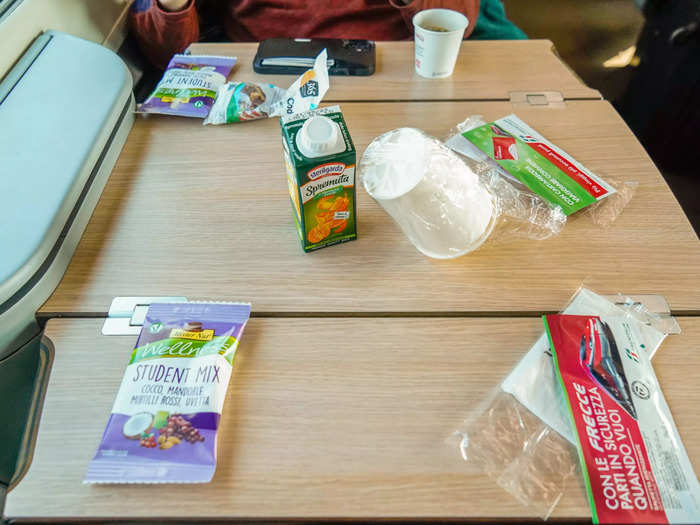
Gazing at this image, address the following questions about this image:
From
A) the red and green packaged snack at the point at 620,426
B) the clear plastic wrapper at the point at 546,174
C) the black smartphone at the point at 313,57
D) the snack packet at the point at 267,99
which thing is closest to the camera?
the red and green packaged snack at the point at 620,426

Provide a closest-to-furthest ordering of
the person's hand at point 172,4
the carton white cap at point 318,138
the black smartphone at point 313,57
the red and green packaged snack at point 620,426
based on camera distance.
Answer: the red and green packaged snack at point 620,426
the carton white cap at point 318,138
the black smartphone at point 313,57
the person's hand at point 172,4

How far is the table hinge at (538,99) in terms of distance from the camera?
0.96 m

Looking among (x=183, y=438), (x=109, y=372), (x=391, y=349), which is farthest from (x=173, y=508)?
(x=391, y=349)

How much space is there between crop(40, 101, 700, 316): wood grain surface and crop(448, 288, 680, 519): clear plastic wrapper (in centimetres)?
10

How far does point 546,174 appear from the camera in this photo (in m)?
0.79

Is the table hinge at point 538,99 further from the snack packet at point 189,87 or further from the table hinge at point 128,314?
the table hinge at point 128,314

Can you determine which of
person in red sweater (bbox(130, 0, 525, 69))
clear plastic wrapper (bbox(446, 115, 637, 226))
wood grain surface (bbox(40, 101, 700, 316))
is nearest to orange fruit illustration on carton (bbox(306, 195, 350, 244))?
wood grain surface (bbox(40, 101, 700, 316))

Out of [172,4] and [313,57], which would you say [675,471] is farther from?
[172,4]

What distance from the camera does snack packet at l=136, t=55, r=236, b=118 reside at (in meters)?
0.93

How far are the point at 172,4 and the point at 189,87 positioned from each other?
35 cm

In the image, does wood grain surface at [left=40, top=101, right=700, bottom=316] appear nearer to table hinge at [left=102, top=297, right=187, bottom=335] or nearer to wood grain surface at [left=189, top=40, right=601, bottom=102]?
table hinge at [left=102, top=297, right=187, bottom=335]

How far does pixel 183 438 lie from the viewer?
1.72 ft

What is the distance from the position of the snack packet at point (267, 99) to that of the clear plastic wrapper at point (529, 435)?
1.97 feet

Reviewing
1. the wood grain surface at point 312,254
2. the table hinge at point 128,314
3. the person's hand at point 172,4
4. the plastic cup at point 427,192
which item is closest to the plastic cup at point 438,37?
the wood grain surface at point 312,254
